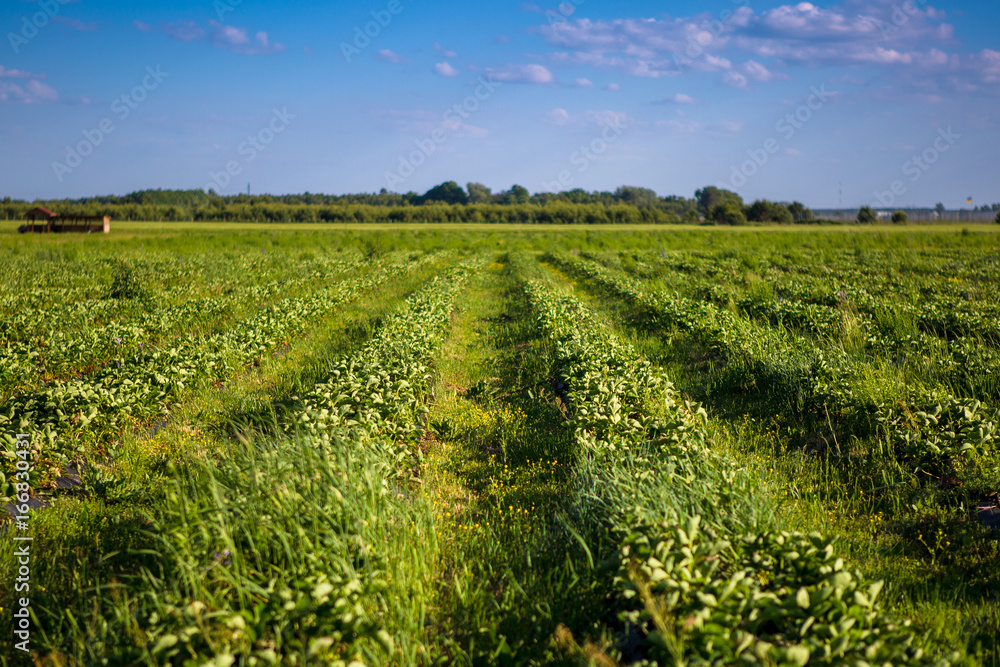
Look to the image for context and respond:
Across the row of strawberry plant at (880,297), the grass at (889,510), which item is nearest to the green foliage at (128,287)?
the grass at (889,510)

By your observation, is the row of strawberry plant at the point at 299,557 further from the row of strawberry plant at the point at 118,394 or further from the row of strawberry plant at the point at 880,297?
the row of strawberry plant at the point at 880,297

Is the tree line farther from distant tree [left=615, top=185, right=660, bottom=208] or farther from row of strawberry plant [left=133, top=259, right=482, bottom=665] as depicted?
row of strawberry plant [left=133, top=259, right=482, bottom=665]

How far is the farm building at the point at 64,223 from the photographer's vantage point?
191 feet

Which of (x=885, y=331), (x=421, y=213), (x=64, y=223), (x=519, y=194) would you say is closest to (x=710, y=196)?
(x=519, y=194)

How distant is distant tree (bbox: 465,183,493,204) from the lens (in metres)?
164

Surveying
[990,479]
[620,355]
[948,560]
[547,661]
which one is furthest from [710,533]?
[620,355]

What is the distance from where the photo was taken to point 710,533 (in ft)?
10.4

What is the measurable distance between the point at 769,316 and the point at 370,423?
1050cm

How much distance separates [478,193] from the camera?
560 feet

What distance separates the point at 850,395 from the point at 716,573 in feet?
13.0

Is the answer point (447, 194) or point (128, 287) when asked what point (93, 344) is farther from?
point (447, 194)

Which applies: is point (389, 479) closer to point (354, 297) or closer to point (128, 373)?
point (128, 373)

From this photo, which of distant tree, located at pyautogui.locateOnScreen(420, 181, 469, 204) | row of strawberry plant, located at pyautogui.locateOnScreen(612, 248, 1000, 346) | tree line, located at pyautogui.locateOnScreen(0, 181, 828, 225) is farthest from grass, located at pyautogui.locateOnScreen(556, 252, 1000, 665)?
distant tree, located at pyautogui.locateOnScreen(420, 181, 469, 204)

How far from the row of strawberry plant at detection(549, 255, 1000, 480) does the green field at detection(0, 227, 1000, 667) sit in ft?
0.14
